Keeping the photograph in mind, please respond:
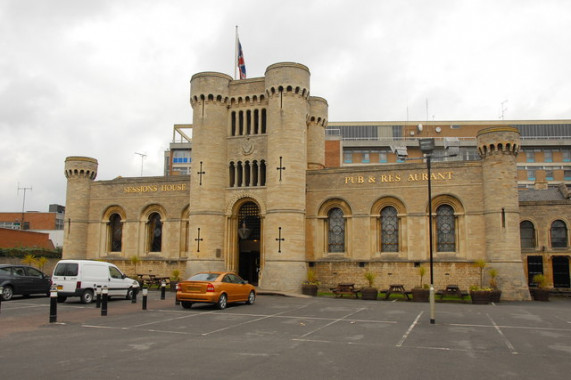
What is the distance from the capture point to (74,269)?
21.5 metres

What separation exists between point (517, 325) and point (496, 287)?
38.9ft

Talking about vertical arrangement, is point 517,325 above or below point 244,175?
below

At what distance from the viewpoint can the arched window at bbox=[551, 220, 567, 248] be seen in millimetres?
38281

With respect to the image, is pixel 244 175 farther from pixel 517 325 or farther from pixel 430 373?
pixel 430 373

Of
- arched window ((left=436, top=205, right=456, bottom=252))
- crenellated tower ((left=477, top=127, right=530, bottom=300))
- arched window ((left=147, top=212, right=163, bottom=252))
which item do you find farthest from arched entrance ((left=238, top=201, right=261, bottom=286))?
crenellated tower ((left=477, top=127, right=530, bottom=300))

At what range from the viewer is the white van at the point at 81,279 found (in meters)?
21.3

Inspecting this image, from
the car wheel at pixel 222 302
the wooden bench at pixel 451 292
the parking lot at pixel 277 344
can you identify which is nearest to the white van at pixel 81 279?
the parking lot at pixel 277 344

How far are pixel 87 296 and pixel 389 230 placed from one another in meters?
18.2

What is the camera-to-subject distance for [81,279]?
21469mm

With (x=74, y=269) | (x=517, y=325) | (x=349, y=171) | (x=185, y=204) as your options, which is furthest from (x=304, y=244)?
(x=517, y=325)

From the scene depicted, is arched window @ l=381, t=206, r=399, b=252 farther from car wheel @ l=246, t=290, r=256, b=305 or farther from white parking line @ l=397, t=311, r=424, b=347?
white parking line @ l=397, t=311, r=424, b=347

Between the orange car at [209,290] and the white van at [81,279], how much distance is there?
4458mm

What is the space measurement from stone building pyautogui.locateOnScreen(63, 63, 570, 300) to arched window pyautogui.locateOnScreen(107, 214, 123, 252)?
3.03 ft

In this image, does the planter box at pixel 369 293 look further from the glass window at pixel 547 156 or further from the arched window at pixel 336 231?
the glass window at pixel 547 156
